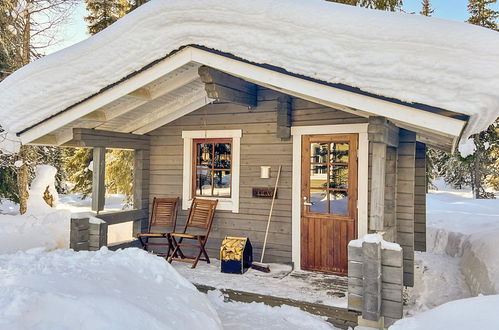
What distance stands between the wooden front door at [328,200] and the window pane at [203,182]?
5.84 feet

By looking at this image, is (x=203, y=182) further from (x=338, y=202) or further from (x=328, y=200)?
(x=338, y=202)

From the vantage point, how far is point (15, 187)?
11.5m

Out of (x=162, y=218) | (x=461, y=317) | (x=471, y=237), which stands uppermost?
(x=162, y=218)

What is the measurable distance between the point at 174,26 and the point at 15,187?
32.0 ft

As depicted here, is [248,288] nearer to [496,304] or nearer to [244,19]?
[496,304]

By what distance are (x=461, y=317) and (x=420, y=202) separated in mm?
3705

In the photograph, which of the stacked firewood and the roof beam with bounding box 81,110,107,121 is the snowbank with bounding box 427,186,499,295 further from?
the roof beam with bounding box 81,110,107,121

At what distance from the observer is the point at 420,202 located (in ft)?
20.2

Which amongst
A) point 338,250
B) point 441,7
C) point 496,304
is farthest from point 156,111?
point 441,7

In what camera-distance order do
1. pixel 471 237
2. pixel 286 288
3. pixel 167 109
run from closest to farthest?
pixel 286 288 < pixel 167 109 < pixel 471 237

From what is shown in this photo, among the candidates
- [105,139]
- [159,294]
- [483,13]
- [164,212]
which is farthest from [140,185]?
[483,13]

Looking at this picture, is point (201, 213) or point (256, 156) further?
point (201, 213)

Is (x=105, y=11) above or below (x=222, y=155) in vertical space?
above

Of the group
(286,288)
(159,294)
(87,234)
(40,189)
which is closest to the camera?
(159,294)
